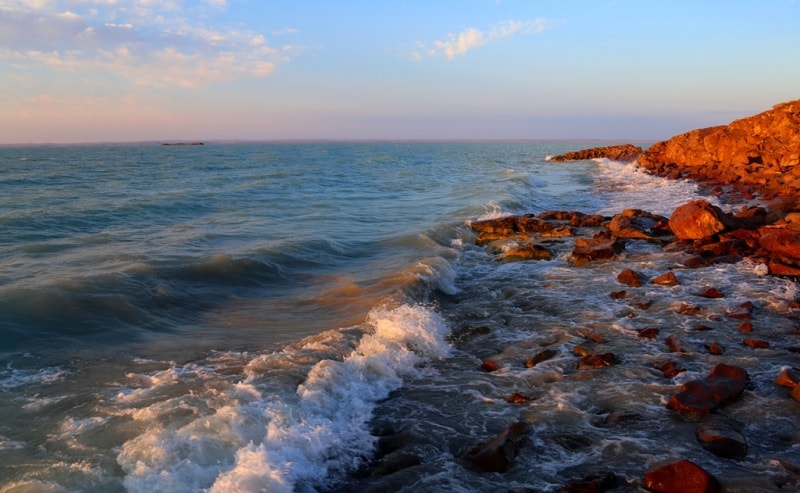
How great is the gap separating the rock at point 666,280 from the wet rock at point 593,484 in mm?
8350

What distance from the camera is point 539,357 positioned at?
355 inches

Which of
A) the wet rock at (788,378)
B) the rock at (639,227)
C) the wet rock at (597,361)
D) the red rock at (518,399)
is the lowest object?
the red rock at (518,399)

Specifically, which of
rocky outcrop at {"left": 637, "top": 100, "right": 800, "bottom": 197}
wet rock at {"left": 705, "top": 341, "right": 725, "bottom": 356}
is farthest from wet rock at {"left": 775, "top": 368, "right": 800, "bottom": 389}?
rocky outcrop at {"left": 637, "top": 100, "right": 800, "bottom": 197}

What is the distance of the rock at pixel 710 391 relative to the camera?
700cm

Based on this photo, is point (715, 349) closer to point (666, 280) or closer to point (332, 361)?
point (666, 280)

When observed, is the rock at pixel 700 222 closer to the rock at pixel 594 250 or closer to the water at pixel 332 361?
the water at pixel 332 361

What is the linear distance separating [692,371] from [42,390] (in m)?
9.26

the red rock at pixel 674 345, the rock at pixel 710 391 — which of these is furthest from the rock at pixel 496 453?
the red rock at pixel 674 345

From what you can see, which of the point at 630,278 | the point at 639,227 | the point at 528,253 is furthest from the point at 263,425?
the point at 639,227

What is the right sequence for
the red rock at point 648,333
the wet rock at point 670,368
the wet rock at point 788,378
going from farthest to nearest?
1. the red rock at point 648,333
2. the wet rock at point 670,368
3. the wet rock at point 788,378

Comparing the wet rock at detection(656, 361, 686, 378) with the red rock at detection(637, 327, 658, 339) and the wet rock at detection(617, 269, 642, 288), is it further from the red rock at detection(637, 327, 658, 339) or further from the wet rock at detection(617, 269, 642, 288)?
the wet rock at detection(617, 269, 642, 288)

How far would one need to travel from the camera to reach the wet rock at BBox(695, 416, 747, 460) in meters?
6.05

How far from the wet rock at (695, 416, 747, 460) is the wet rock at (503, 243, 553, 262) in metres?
10.00

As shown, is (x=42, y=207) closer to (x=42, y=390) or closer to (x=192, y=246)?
(x=192, y=246)
